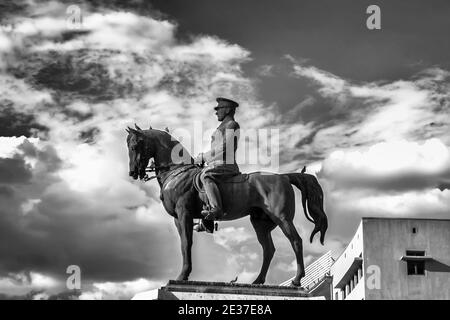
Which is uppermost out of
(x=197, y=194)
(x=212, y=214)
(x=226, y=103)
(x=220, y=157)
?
(x=226, y=103)

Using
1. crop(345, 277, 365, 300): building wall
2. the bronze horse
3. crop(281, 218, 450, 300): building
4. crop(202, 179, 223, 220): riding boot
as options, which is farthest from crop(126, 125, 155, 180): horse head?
crop(281, 218, 450, 300): building

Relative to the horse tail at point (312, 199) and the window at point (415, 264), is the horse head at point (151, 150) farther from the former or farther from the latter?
the window at point (415, 264)

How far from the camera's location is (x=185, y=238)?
25.3m

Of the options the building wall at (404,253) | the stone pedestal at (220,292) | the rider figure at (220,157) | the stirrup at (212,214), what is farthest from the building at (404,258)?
the stirrup at (212,214)

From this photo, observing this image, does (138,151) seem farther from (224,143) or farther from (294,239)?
(294,239)

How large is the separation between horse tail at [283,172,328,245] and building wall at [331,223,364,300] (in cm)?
4561

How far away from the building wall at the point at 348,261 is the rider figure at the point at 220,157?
46710 mm

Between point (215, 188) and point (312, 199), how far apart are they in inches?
114

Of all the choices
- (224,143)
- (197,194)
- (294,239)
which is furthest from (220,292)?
(224,143)

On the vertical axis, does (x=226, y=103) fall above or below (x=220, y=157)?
above
